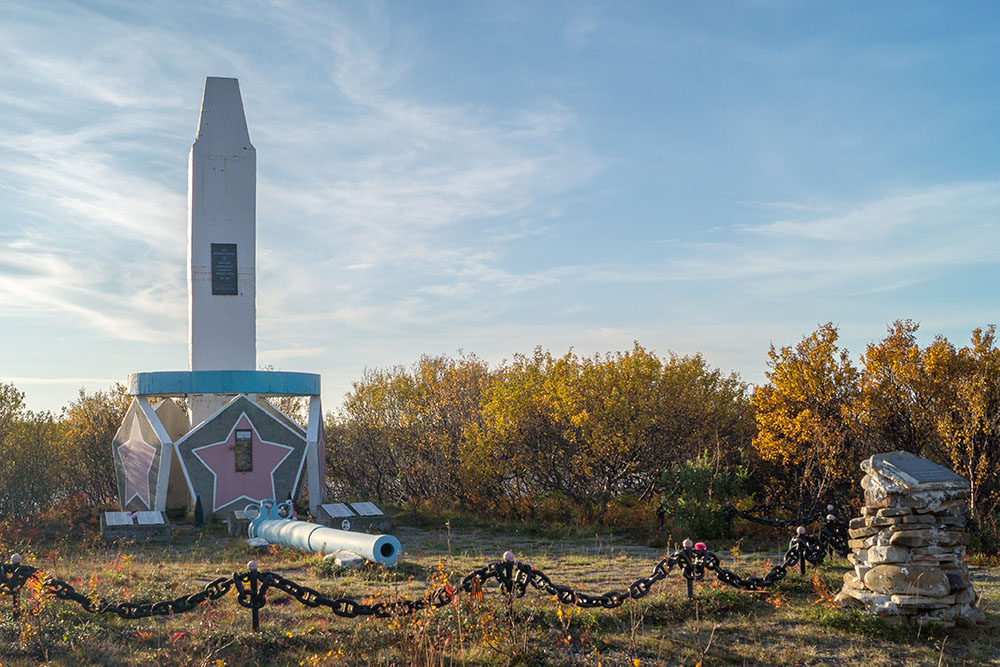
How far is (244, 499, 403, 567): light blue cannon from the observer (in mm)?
10688

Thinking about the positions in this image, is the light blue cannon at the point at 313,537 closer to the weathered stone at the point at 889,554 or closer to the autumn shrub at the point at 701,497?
the weathered stone at the point at 889,554

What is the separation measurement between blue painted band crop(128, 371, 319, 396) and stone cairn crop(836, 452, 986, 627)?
45.3 feet

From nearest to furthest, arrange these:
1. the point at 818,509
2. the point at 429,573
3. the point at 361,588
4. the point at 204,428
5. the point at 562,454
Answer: the point at 361,588 < the point at 429,573 < the point at 818,509 < the point at 204,428 < the point at 562,454

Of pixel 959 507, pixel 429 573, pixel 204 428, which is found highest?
pixel 204 428

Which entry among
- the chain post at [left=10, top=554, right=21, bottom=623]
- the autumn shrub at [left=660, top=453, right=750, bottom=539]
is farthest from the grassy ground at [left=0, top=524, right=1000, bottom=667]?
the autumn shrub at [left=660, top=453, right=750, bottom=539]

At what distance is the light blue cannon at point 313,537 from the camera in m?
10.7

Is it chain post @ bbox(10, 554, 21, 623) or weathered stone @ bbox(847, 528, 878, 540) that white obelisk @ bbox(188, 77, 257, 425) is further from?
weathered stone @ bbox(847, 528, 878, 540)

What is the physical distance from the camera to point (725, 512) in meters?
→ 14.3

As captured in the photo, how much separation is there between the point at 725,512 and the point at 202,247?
46.6ft

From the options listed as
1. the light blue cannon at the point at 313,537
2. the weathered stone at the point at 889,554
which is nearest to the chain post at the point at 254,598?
the light blue cannon at the point at 313,537

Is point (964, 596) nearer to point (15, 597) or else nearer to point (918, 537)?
point (918, 537)

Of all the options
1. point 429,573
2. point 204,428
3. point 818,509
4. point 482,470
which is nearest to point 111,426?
point 204,428

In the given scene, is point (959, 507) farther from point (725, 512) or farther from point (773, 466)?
point (773, 466)

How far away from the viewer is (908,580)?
8.26 m
